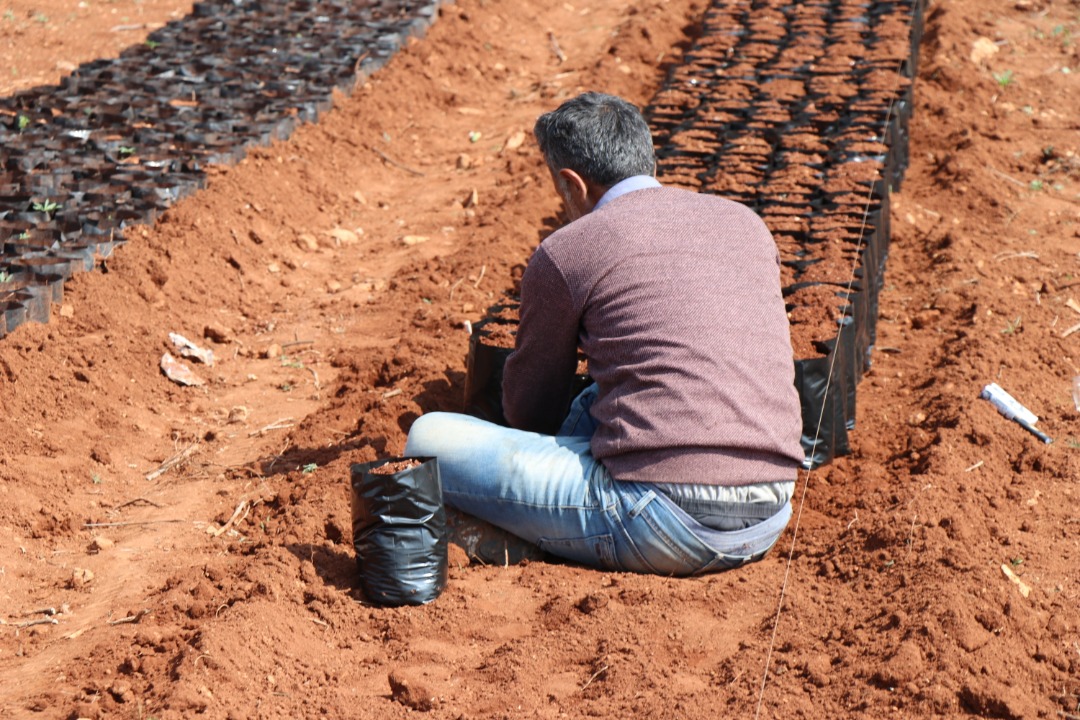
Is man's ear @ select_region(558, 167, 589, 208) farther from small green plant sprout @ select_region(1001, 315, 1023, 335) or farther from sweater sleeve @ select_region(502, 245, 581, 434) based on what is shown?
small green plant sprout @ select_region(1001, 315, 1023, 335)

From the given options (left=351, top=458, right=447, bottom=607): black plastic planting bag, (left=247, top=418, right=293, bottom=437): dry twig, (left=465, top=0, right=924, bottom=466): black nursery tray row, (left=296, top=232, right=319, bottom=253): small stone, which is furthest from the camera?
(left=296, top=232, right=319, bottom=253): small stone

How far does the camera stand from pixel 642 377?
3.38 metres

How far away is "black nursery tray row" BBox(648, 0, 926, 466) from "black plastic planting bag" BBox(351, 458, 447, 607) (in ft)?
5.24

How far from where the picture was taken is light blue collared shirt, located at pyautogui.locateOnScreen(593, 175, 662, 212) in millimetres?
3570

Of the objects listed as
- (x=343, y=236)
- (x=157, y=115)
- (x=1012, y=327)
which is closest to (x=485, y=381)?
(x=1012, y=327)

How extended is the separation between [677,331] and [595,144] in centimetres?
67

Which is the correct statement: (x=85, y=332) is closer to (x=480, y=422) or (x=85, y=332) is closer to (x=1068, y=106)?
(x=480, y=422)

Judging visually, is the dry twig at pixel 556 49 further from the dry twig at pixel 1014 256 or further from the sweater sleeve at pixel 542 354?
the sweater sleeve at pixel 542 354

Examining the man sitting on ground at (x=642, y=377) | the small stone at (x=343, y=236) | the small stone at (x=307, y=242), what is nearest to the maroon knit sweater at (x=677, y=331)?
the man sitting on ground at (x=642, y=377)

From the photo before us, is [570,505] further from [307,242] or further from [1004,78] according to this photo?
[1004,78]

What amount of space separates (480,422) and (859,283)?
2.22 metres

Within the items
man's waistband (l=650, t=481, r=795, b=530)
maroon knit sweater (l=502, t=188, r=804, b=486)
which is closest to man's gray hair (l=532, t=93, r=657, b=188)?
maroon knit sweater (l=502, t=188, r=804, b=486)

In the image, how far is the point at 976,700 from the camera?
2908 mm

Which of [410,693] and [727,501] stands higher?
[727,501]
